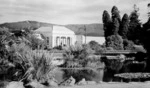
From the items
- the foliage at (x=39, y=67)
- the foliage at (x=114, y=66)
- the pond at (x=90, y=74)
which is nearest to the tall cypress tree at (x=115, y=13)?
the foliage at (x=114, y=66)

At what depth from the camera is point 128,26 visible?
37250mm

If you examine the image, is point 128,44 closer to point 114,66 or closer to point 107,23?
point 107,23

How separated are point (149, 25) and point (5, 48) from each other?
13824 millimetres

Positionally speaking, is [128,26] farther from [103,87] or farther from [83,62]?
[103,87]

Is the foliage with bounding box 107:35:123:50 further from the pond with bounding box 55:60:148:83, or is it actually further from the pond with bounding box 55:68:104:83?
the pond with bounding box 55:68:104:83

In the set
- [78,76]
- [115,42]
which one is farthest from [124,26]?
[78,76]

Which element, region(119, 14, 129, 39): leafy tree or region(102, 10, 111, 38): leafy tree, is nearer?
region(119, 14, 129, 39): leafy tree

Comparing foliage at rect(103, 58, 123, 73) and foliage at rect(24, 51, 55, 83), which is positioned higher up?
foliage at rect(24, 51, 55, 83)

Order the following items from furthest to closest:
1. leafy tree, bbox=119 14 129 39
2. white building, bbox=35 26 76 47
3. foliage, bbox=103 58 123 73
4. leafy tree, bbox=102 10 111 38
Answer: leafy tree, bbox=102 10 111 38 → leafy tree, bbox=119 14 129 39 → white building, bbox=35 26 76 47 → foliage, bbox=103 58 123 73

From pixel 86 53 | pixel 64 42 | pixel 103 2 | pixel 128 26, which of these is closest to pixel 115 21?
pixel 128 26

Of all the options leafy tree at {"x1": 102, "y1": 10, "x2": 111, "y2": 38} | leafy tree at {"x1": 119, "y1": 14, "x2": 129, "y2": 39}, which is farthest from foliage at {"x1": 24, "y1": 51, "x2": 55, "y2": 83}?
leafy tree at {"x1": 119, "y1": 14, "x2": 129, "y2": 39}

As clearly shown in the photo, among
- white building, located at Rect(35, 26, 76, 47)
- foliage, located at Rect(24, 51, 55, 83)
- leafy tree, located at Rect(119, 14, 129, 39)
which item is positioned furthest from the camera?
leafy tree, located at Rect(119, 14, 129, 39)

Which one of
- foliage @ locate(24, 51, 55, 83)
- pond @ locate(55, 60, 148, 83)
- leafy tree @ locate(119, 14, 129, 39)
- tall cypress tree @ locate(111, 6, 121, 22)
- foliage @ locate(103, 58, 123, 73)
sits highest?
tall cypress tree @ locate(111, 6, 121, 22)

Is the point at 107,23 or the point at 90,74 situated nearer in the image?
the point at 90,74
